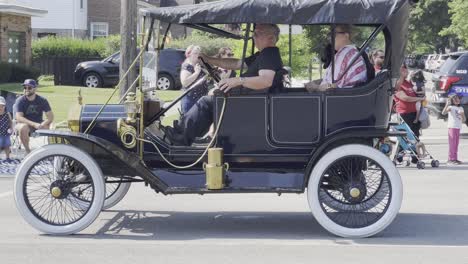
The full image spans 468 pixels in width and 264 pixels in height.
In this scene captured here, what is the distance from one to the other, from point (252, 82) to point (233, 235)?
1.51 metres

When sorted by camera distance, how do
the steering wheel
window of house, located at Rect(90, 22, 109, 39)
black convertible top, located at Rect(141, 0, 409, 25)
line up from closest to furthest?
black convertible top, located at Rect(141, 0, 409, 25)
the steering wheel
window of house, located at Rect(90, 22, 109, 39)

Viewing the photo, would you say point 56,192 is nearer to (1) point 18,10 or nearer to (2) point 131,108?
(2) point 131,108

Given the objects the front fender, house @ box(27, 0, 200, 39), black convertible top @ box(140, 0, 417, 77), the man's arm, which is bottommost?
→ the front fender

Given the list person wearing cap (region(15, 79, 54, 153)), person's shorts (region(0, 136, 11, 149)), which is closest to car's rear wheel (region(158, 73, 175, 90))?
person wearing cap (region(15, 79, 54, 153))

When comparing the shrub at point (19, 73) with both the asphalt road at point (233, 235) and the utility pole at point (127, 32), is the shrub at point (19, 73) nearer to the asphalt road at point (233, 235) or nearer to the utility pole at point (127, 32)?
the utility pole at point (127, 32)

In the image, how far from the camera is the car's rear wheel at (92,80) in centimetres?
3198

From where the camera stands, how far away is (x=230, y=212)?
371 inches

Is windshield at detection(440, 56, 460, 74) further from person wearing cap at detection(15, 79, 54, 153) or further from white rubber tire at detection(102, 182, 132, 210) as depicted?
white rubber tire at detection(102, 182, 132, 210)

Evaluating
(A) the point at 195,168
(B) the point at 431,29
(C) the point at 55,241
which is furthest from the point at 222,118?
(B) the point at 431,29

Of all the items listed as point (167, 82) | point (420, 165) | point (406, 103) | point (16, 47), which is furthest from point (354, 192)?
point (16, 47)

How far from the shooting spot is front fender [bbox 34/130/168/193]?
25.8ft

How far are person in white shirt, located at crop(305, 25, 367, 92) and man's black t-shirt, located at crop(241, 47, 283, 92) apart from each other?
0.41 metres

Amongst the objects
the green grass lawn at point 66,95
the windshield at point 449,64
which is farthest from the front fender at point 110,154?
the green grass lawn at point 66,95

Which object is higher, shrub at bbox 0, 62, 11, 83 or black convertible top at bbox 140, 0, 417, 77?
black convertible top at bbox 140, 0, 417, 77
